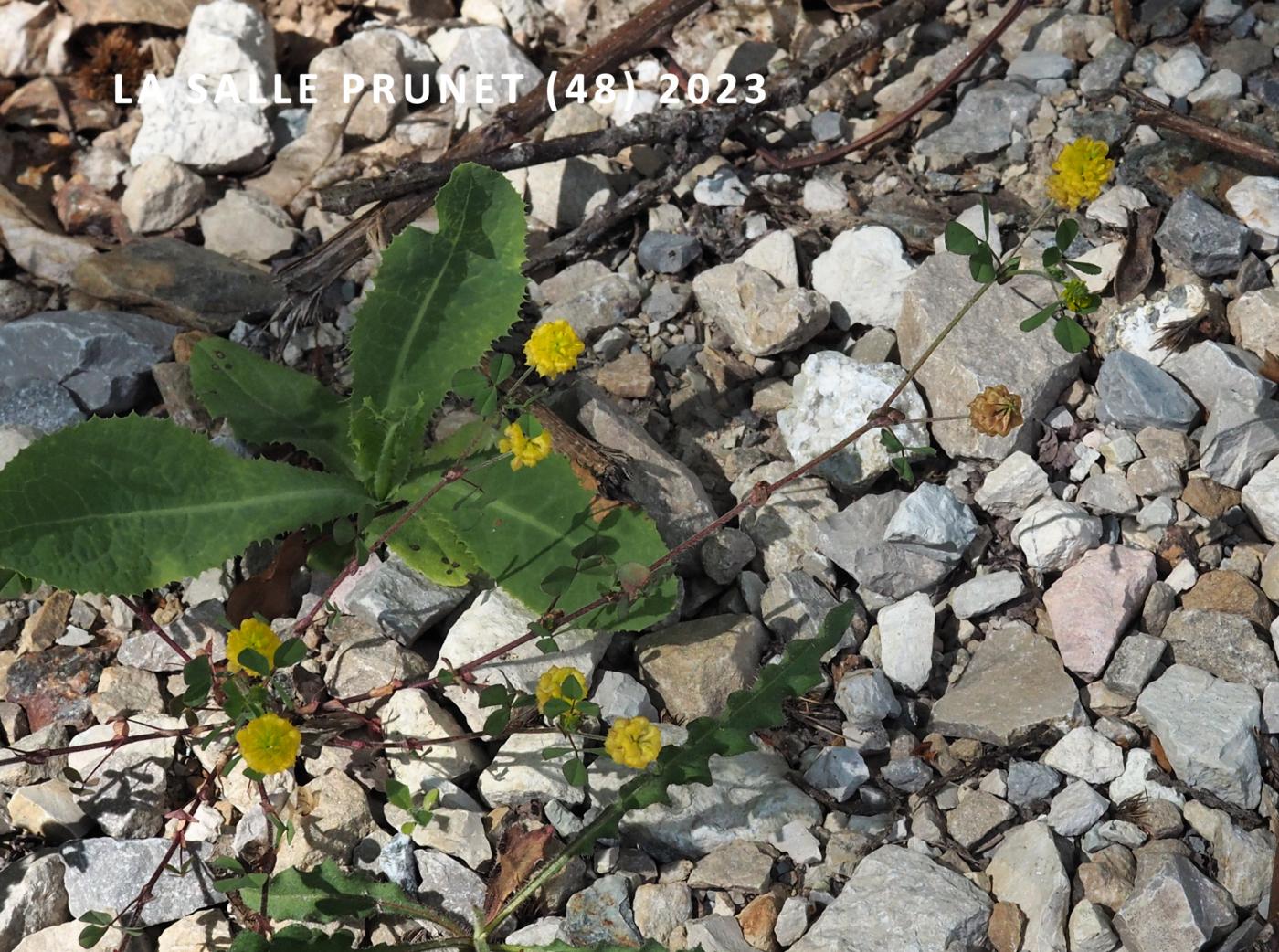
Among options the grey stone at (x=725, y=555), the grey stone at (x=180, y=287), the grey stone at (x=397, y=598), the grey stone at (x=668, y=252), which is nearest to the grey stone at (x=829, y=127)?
the grey stone at (x=668, y=252)

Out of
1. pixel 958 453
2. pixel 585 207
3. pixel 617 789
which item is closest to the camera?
pixel 617 789

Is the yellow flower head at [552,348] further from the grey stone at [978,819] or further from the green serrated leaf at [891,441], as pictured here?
the grey stone at [978,819]

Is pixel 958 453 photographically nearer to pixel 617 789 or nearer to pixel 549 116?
pixel 617 789

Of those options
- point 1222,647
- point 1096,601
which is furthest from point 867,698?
point 1222,647

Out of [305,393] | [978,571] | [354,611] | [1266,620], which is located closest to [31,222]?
[305,393]

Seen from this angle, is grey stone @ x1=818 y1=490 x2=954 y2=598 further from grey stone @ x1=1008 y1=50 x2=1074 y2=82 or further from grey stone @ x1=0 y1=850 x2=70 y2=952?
grey stone @ x1=0 y1=850 x2=70 y2=952

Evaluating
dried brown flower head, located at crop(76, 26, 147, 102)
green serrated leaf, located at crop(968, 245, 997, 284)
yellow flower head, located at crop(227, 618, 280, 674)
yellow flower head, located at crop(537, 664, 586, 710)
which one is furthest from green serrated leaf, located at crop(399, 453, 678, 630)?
dried brown flower head, located at crop(76, 26, 147, 102)
